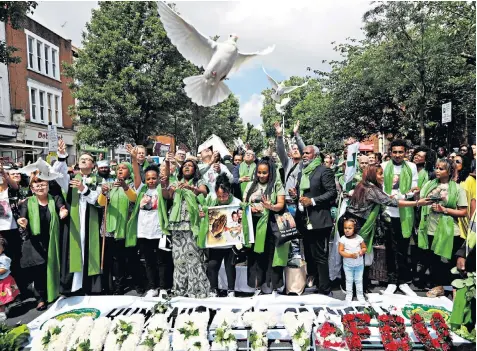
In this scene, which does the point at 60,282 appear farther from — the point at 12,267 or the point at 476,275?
the point at 476,275

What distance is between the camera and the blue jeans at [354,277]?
4.62 metres

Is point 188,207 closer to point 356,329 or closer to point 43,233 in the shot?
point 43,233

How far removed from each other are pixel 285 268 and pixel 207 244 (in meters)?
1.05

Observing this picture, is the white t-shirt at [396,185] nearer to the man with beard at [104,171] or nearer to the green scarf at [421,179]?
the green scarf at [421,179]

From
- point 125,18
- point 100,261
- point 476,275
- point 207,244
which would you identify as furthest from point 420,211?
point 125,18

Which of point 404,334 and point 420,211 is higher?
point 420,211

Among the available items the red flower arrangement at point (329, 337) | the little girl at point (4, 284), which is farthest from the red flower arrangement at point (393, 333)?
the little girl at point (4, 284)

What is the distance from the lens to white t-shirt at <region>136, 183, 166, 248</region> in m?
4.79

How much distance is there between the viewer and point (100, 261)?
4879 millimetres

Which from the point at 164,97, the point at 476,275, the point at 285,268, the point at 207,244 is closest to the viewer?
the point at 476,275

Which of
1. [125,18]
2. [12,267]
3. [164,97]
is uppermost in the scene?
[125,18]

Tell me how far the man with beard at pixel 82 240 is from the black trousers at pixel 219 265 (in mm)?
1387

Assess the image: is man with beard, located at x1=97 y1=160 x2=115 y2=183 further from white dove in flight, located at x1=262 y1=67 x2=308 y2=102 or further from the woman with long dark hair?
the woman with long dark hair

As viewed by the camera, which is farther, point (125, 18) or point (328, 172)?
point (125, 18)
